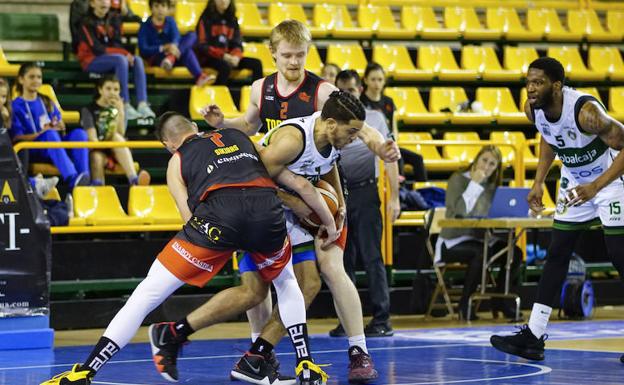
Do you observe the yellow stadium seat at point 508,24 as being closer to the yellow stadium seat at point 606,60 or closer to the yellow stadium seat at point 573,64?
the yellow stadium seat at point 573,64

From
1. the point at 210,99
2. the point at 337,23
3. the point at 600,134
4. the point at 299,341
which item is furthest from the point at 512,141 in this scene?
the point at 299,341

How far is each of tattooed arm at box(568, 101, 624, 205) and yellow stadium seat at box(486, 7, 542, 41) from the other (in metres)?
8.37

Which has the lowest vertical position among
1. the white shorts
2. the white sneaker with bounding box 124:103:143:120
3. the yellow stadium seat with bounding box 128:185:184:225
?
the yellow stadium seat with bounding box 128:185:184:225

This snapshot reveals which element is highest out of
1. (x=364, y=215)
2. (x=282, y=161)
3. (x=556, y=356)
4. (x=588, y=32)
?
(x=588, y=32)

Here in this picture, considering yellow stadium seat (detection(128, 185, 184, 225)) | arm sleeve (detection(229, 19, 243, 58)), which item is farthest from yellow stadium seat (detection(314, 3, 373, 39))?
yellow stadium seat (detection(128, 185, 184, 225))

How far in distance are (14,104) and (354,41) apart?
5.56 m

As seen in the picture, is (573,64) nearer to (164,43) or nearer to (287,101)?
(164,43)

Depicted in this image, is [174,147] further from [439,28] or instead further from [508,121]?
[439,28]

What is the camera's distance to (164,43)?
12.2 meters

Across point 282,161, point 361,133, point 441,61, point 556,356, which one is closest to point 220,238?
point 282,161

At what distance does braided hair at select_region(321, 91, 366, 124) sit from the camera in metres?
5.98

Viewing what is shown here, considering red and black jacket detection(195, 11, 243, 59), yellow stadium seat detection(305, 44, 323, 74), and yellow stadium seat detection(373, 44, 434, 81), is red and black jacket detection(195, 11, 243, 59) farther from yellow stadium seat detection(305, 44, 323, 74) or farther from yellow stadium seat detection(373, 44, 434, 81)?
yellow stadium seat detection(373, 44, 434, 81)

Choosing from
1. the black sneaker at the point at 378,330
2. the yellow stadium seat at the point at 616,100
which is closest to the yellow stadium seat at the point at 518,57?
the yellow stadium seat at the point at 616,100

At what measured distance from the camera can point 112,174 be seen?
1095 centimetres
